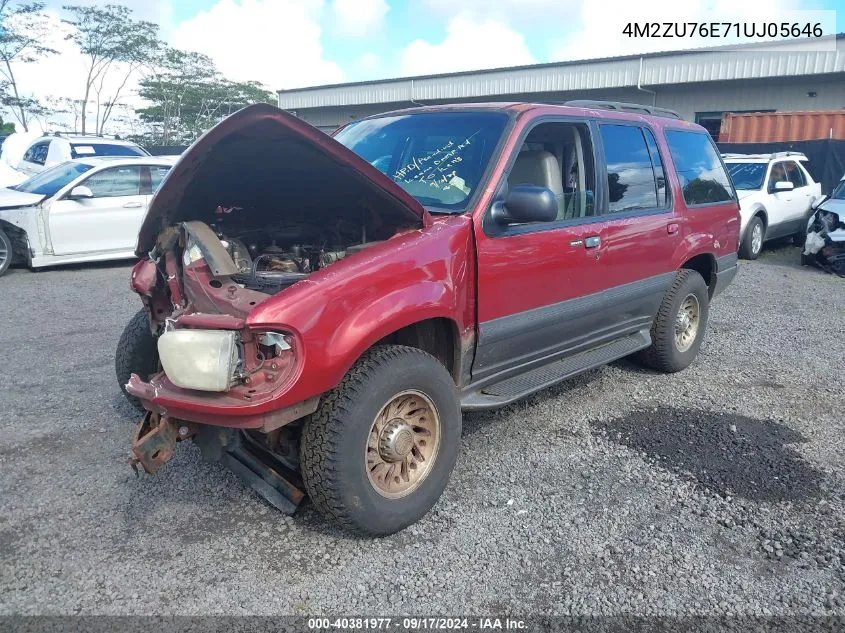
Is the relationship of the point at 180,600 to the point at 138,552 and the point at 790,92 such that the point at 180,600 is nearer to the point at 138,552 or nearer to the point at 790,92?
the point at 138,552

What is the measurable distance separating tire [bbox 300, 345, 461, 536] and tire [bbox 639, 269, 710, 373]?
2.46 metres

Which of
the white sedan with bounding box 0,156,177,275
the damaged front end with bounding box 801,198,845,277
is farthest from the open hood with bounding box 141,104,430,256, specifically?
the damaged front end with bounding box 801,198,845,277

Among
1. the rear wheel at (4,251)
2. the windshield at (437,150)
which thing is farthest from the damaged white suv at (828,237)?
the rear wheel at (4,251)

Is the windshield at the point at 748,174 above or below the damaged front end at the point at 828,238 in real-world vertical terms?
above

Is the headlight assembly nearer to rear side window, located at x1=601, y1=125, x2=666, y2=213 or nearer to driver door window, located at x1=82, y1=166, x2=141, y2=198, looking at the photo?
rear side window, located at x1=601, y1=125, x2=666, y2=213

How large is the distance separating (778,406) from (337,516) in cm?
336

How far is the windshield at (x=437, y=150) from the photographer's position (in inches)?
142

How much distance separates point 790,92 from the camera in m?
20.2

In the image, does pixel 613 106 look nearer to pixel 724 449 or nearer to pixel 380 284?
pixel 724 449

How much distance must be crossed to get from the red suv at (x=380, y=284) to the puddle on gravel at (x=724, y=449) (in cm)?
50

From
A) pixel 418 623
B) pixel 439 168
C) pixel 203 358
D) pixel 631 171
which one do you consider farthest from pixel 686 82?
pixel 418 623

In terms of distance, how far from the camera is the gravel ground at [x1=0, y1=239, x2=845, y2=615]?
2.70m

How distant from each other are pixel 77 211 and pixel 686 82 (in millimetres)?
17950

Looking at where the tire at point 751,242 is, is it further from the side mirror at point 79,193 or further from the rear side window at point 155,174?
the side mirror at point 79,193
